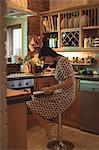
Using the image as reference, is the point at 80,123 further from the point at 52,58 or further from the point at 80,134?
the point at 52,58

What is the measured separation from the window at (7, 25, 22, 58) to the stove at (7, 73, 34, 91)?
1301 mm

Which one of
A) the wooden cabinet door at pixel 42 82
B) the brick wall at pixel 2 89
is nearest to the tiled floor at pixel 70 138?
the wooden cabinet door at pixel 42 82

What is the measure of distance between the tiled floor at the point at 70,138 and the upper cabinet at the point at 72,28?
154 centimetres

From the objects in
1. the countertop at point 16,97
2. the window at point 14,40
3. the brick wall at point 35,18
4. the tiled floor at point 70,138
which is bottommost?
the tiled floor at point 70,138

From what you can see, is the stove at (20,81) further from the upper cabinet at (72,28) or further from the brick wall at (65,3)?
the brick wall at (65,3)

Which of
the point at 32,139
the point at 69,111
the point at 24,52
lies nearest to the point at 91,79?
the point at 69,111

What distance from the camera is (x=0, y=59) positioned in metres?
1.25

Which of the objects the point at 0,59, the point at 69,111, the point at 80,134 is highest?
the point at 0,59

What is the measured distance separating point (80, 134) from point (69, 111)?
51cm

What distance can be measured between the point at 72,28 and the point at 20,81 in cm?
152

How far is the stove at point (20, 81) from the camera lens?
13.7 feet

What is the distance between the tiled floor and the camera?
3.58m

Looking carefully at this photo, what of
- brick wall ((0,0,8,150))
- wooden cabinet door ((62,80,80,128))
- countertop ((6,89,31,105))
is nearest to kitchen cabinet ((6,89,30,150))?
countertop ((6,89,31,105))

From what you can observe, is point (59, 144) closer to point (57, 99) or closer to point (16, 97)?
point (57, 99)
